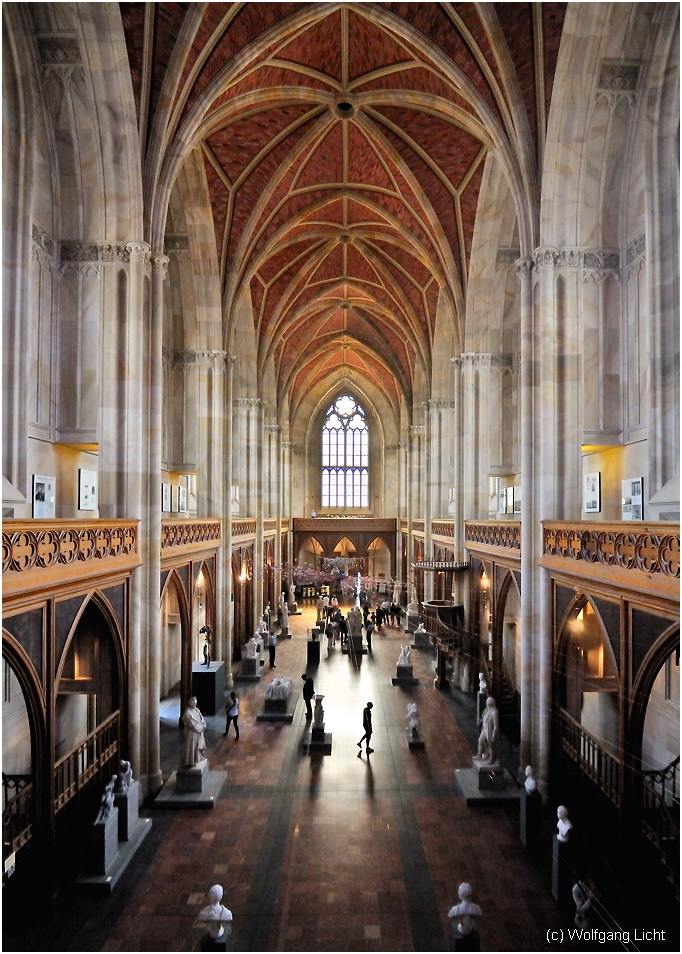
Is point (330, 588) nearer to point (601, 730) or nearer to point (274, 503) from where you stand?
point (274, 503)

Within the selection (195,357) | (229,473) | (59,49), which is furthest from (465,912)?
(195,357)

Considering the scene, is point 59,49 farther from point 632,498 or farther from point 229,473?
point 632,498

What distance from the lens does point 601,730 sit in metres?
12.4

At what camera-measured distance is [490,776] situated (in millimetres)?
10914

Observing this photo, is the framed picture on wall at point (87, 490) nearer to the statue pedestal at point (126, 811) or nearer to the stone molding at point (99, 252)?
the stone molding at point (99, 252)

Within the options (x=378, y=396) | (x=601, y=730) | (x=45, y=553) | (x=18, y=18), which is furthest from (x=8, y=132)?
(x=378, y=396)

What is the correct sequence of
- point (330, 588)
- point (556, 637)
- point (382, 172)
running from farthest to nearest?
point (330, 588) → point (382, 172) → point (556, 637)

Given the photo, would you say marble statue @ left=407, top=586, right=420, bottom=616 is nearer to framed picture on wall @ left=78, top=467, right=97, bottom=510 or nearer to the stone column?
the stone column

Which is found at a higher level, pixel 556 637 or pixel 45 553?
pixel 45 553

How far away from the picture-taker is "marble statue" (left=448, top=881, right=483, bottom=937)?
6344 millimetres

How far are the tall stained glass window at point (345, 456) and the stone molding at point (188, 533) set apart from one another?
83.8 feet

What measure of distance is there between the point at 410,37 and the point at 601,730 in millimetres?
14255

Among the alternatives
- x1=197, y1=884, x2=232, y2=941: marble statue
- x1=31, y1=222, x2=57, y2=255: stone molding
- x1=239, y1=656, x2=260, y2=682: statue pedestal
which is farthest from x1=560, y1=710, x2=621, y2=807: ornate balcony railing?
x1=31, y1=222, x2=57, y2=255: stone molding

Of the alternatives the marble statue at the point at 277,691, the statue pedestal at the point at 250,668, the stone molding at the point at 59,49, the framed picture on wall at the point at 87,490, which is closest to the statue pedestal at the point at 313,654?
the statue pedestal at the point at 250,668
